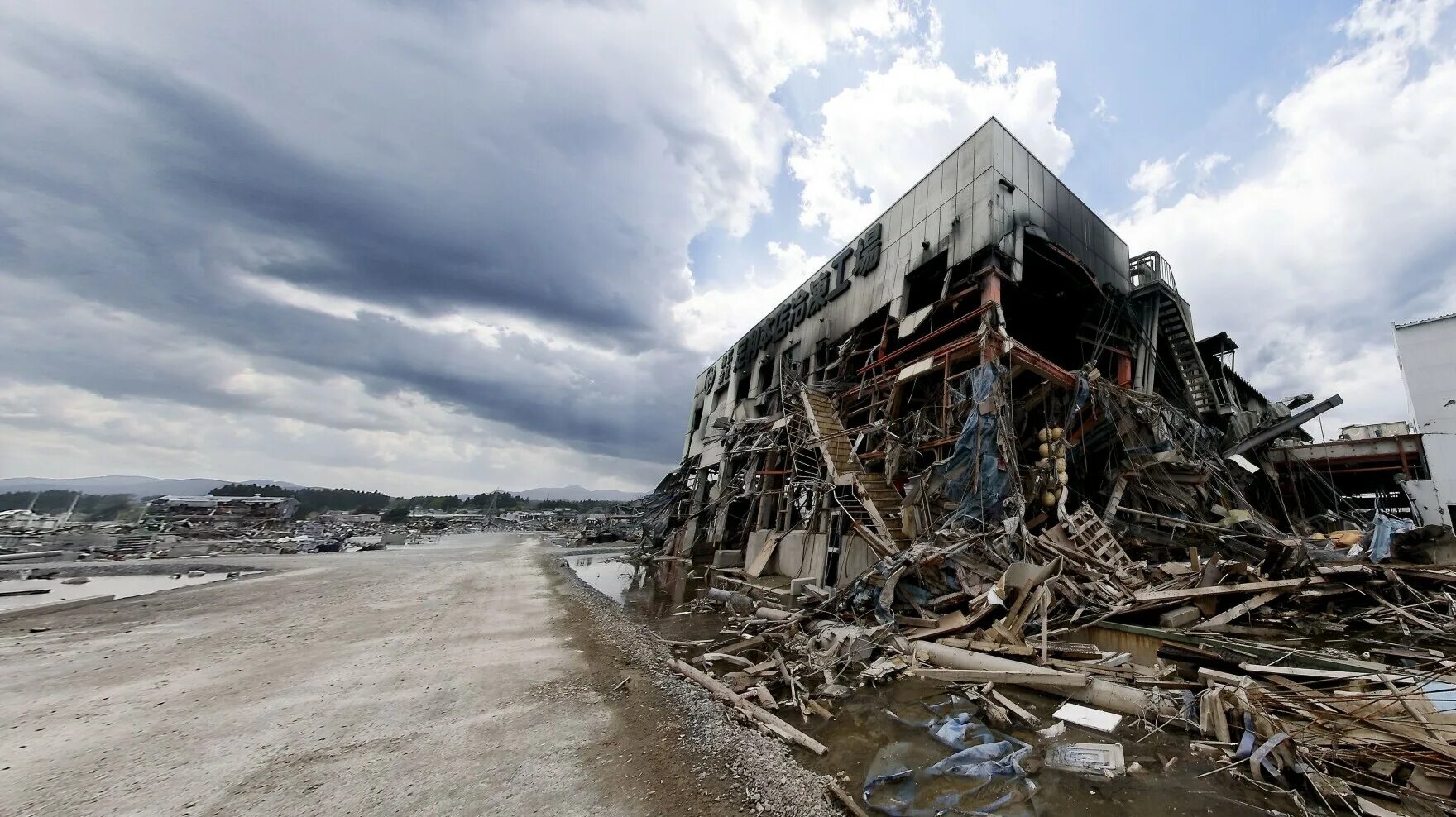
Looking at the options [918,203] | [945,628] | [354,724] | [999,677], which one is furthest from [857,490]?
[918,203]

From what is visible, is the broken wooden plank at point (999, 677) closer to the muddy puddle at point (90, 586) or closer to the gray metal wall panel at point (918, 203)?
the gray metal wall panel at point (918, 203)

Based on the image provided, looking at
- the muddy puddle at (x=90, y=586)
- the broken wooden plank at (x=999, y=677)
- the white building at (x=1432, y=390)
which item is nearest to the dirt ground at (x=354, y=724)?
the broken wooden plank at (x=999, y=677)

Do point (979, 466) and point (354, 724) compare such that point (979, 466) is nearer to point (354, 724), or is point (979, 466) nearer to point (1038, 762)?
point (1038, 762)

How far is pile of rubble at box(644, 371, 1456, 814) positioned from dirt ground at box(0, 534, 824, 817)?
1.42 metres

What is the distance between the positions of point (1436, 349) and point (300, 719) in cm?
4400

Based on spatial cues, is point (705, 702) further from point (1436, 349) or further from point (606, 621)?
point (1436, 349)

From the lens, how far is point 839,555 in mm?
14289

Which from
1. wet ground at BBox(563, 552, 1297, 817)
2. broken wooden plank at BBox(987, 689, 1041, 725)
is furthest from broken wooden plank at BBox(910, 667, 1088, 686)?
broken wooden plank at BBox(987, 689, 1041, 725)

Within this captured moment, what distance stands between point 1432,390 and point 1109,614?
31081 mm

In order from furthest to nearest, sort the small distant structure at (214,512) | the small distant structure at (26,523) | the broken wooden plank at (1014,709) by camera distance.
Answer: the small distant structure at (214,512), the small distant structure at (26,523), the broken wooden plank at (1014,709)

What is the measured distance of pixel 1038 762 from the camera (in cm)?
485

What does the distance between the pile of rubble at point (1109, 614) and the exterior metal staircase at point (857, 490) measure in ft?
0.34

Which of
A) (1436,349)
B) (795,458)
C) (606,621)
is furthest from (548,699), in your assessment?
(1436,349)

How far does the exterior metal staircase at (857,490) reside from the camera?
13039 mm
